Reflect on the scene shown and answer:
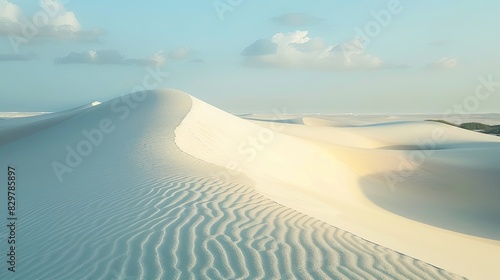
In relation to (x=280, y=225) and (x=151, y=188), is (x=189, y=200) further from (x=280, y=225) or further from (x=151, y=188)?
(x=280, y=225)

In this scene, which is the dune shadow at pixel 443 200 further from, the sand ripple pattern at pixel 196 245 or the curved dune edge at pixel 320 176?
the sand ripple pattern at pixel 196 245

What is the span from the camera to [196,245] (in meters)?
4.88

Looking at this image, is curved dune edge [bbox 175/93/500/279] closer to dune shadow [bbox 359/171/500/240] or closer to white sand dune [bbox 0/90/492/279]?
white sand dune [bbox 0/90/492/279]

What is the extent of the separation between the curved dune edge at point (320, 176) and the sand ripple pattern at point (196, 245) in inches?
60.1

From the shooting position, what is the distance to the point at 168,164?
34.1ft

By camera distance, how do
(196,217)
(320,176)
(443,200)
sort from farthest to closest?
(443,200) < (320,176) < (196,217)

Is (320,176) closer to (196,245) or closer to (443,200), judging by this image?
(443,200)

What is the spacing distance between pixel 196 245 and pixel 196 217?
3.78ft

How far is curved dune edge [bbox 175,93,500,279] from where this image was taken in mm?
7736

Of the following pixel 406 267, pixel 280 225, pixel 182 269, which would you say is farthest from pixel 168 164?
pixel 406 267

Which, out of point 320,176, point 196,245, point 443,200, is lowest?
point 196,245

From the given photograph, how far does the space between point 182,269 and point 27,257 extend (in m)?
2.28

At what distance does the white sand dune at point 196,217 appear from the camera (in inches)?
175

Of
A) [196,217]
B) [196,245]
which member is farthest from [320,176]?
[196,245]
